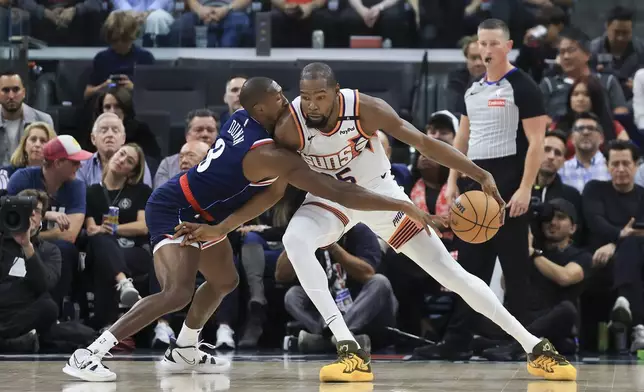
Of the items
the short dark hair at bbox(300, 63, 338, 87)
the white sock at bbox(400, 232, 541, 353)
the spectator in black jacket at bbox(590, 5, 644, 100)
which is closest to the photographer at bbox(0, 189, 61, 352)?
the short dark hair at bbox(300, 63, 338, 87)

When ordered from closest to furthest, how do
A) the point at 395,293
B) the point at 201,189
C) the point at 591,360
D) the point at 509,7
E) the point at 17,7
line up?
the point at 201,189 → the point at 591,360 → the point at 395,293 → the point at 17,7 → the point at 509,7

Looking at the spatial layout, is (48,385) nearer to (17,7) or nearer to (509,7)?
(17,7)

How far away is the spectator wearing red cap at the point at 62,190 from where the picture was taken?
8742mm

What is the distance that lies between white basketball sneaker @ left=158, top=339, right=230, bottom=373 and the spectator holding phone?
525 cm

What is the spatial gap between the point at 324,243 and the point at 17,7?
6704 millimetres

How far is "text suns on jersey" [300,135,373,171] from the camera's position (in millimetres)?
6062

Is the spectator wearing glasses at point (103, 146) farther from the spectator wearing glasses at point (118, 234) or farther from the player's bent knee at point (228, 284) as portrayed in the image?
the player's bent knee at point (228, 284)

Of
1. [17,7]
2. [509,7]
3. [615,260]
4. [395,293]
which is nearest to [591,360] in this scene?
[615,260]

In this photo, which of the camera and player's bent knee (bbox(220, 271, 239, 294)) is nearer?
player's bent knee (bbox(220, 271, 239, 294))

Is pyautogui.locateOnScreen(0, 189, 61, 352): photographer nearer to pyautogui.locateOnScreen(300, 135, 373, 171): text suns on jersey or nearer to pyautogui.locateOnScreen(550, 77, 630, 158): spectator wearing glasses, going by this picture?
pyautogui.locateOnScreen(300, 135, 373, 171): text suns on jersey

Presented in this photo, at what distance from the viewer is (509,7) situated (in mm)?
12438

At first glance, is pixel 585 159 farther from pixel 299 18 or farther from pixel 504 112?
pixel 299 18

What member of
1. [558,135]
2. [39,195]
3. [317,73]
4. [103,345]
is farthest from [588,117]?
[103,345]

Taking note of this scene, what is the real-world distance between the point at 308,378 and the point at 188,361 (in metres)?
0.92
